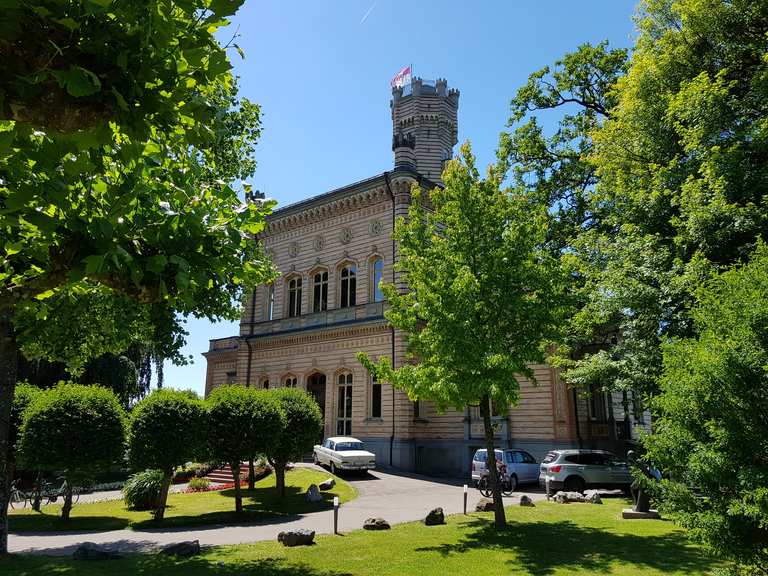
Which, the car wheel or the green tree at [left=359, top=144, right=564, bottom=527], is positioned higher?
the green tree at [left=359, top=144, right=564, bottom=527]

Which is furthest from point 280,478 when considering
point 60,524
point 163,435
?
point 60,524

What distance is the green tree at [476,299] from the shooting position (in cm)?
1314

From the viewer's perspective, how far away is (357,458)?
962 inches

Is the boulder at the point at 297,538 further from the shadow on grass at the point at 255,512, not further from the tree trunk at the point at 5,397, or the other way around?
the tree trunk at the point at 5,397

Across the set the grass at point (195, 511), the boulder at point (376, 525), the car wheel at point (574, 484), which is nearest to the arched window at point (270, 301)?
the grass at point (195, 511)

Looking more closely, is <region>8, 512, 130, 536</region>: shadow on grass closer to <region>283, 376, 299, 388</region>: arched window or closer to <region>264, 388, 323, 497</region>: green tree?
<region>264, 388, 323, 497</region>: green tree

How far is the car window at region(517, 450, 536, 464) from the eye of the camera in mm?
23125

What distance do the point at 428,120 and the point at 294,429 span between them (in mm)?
29337

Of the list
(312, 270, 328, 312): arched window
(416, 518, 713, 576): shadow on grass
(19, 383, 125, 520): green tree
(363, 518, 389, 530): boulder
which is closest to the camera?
(416, 518, 713, 576): shadow on grass

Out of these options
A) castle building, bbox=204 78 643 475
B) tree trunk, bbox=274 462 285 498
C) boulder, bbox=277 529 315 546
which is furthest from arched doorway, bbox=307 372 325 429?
boulder, bbox=277 529 315 546

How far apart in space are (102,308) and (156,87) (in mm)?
9298

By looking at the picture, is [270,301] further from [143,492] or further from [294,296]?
[143,492]

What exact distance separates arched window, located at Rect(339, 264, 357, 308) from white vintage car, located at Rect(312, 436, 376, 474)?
8352 millimetres

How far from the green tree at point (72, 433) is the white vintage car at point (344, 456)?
9.97 meters
